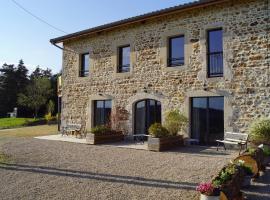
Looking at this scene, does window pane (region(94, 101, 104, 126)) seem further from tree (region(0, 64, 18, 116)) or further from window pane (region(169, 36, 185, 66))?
tree (region(0, 64, 18, 116))

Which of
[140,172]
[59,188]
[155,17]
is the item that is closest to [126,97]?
[155,17]

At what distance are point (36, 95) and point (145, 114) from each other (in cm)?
2490

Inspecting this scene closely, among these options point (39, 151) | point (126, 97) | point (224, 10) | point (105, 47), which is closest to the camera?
point (39, 151)

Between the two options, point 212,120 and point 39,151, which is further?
point 212,120

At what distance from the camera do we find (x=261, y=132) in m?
9.06

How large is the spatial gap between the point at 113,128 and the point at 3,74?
32323 millimetres

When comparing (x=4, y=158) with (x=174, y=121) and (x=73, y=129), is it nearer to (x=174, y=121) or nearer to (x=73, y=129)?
(x=174, y=121)

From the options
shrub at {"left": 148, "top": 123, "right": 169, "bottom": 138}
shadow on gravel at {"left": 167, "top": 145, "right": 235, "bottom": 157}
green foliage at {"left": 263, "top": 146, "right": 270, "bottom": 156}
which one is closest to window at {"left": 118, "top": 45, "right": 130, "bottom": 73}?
shrub at {"left": 148, "top": 123, "right": 169, "bottom": 138}

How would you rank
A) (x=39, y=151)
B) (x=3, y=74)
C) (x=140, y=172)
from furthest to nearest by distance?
(x=3, y=74) < (x=39, y=151) < (x=140, y=172)

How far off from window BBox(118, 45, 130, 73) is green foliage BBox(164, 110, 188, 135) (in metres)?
3.64

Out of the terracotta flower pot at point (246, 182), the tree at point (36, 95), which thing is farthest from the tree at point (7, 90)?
the terracotta flower pot at point (246, 182)

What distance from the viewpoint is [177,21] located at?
12.3 metres

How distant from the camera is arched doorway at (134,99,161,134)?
42.2ft

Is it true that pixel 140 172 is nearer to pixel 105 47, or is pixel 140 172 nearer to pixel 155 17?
pixel 155 17
